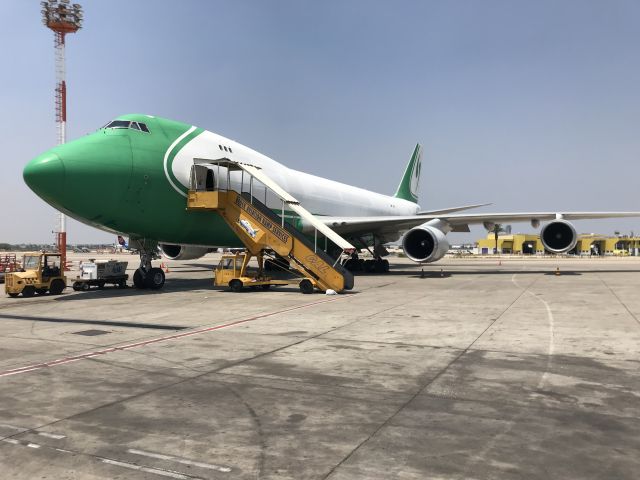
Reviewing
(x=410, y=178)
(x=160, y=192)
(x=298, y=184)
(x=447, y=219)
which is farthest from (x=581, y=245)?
(x=160, y=192)

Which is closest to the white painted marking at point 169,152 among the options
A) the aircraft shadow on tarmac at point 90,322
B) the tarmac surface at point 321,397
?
the aircraft shadow on tarmac at point 90,322

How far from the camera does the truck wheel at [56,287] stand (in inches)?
631

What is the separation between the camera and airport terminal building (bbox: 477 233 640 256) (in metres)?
99.6

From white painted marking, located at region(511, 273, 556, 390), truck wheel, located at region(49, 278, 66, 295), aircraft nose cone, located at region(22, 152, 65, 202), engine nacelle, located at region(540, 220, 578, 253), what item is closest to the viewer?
white painted marking, located at region(511, 273, 556, 390)

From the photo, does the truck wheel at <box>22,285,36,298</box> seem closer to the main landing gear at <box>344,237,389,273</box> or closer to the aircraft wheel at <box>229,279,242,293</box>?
the aircraft wheel at <box>229,279,242,293</box>

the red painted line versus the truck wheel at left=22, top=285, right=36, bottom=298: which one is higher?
the truck wheel at left=22, top=285, right=36, bottom=298

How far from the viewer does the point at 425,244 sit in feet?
70.0

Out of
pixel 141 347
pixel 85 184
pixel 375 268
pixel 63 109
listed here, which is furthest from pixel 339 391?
pixel 63 109

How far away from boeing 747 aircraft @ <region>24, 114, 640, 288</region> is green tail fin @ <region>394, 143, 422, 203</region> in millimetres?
14727

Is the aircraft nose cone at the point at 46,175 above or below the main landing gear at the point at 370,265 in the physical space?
above

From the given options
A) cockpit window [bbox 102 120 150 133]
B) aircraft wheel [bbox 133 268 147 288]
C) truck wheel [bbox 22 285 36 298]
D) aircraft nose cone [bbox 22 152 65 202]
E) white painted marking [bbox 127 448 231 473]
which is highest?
cockpit window [bbox 102 120 150 133]

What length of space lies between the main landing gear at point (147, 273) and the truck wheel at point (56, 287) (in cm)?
220

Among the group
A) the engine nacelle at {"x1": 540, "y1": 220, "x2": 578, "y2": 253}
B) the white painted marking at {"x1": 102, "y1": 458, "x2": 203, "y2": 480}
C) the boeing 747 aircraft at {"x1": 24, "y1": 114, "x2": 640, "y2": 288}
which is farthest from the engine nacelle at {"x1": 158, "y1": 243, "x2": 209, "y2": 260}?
the white painted marking at {"x1": 102, "y1": 458, "x2": 203, "y2": 480}

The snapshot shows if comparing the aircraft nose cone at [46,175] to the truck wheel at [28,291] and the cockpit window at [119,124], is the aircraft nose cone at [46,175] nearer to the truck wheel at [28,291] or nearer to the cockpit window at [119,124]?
the cockpit window at [119,124]
